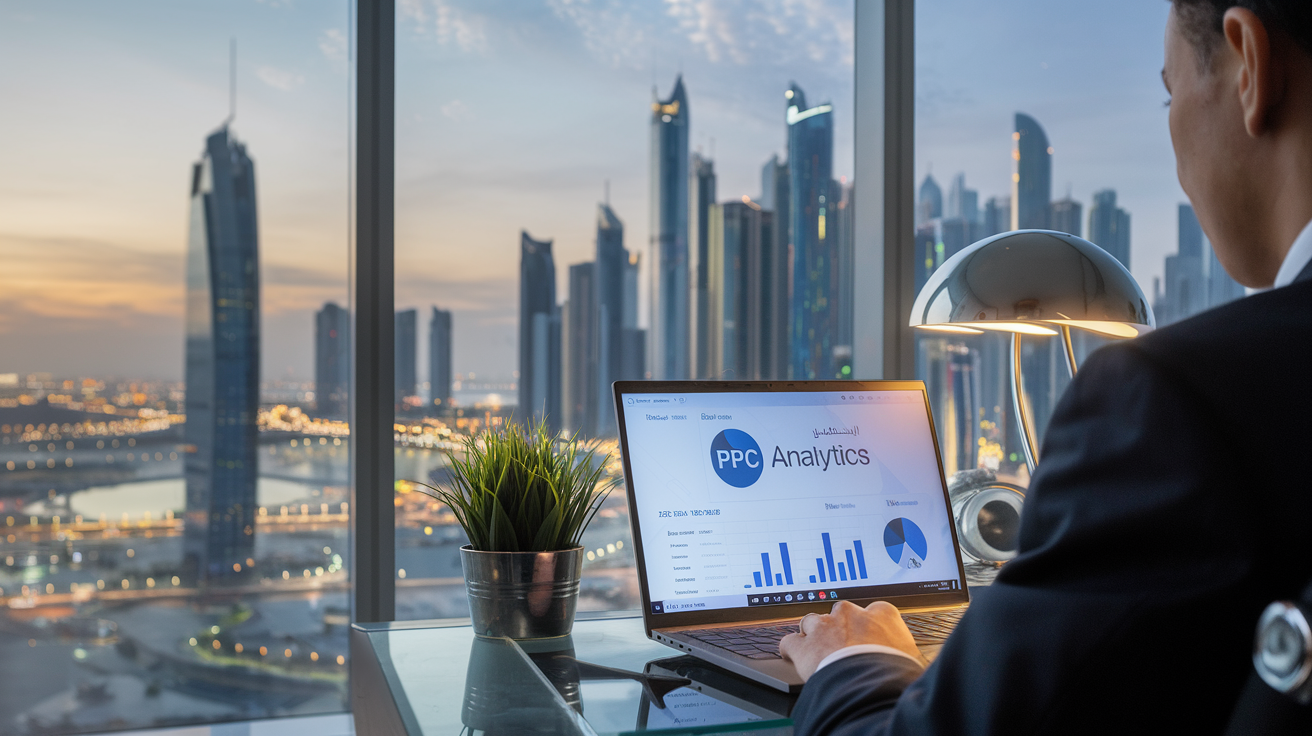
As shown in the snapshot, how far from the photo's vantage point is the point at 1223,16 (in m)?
0.70

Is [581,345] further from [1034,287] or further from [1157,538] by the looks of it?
[1157,538]

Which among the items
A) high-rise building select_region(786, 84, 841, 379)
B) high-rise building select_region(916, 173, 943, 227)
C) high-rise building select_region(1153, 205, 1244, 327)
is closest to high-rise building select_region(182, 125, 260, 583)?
high-rise building select_region(786, 84, 841, 379)

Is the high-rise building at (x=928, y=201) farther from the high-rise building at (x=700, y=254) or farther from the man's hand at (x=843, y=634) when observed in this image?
the man's hand at (x=843, y=634)

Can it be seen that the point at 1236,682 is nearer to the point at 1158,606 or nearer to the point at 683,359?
the point at 1158,606

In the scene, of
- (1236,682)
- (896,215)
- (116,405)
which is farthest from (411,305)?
(1236,682)

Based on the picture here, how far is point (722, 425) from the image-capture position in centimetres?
129

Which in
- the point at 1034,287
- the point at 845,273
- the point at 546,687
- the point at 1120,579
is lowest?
the point at 546,687

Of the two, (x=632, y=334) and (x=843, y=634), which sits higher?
(x=632, y=334)

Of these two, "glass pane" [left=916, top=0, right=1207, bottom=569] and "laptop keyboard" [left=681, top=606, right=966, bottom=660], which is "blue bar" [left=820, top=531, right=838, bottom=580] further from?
"glass pane" [left=916, top=0, right=1207, bottom=569]

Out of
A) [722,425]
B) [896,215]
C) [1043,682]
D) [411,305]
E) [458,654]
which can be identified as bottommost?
[458,654]

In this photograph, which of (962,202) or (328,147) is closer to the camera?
(328,147)

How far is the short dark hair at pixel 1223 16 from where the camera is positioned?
645 millimetres

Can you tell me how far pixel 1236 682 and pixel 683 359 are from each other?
1.56 metres

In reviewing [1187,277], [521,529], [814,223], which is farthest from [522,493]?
[1187,277]
